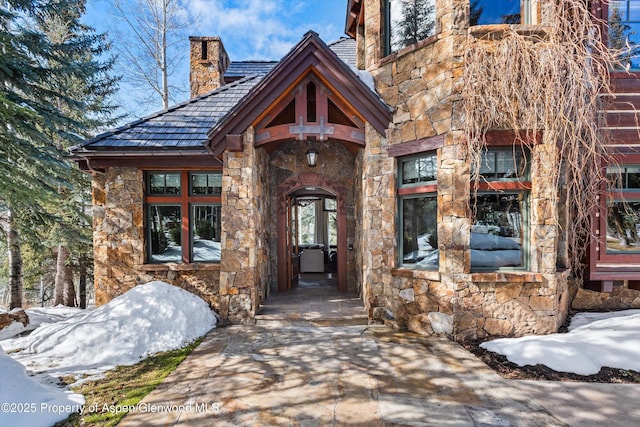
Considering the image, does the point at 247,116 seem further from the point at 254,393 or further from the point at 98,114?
the point at 98,114

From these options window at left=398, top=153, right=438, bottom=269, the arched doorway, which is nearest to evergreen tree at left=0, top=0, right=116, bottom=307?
the arched doorway

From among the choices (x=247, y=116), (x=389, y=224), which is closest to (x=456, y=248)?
(x=389, y=224)

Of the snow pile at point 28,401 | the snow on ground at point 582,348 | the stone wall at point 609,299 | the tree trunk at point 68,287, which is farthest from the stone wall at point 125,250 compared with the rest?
the stone wall at point 609,299

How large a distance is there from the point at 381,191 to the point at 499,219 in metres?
1.76

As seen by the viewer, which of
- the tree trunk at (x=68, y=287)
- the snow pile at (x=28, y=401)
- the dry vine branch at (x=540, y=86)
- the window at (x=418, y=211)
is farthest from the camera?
the tree trunk at (x=68, y=287)

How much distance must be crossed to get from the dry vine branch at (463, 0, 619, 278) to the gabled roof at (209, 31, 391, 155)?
1.32 metres

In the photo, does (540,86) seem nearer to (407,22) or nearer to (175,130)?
(407,22)

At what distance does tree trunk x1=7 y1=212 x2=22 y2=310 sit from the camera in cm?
714

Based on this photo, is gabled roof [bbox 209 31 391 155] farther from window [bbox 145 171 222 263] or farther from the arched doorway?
the arched doorway

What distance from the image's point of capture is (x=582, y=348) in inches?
132

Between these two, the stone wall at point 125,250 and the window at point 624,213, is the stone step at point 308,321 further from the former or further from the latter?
the window at point 624,213

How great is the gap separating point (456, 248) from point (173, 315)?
434 cm

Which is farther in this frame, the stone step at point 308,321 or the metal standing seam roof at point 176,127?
the metal standing seam roof at point 176,127

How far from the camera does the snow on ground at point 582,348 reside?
3182 millimetres
